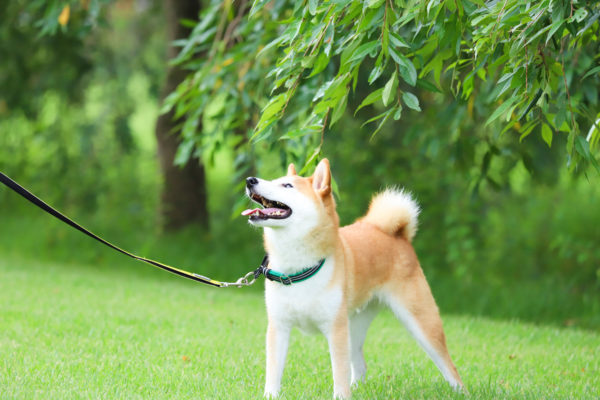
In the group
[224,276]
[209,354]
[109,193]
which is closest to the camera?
[209,354]

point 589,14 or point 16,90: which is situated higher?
point 16,90

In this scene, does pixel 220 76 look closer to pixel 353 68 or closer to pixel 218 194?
pixel 353 68

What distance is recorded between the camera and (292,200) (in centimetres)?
365

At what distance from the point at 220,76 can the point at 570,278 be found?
558 centimetres

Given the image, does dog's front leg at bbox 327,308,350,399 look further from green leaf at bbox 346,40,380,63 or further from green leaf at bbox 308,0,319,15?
Answer: green leaf at bbox 308,0,319,15

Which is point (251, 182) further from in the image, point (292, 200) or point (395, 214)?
point (395, 214)

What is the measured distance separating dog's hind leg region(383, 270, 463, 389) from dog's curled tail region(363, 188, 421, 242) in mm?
390

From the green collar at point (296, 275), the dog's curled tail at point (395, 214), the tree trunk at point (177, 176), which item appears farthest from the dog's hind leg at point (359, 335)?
the tree trunk at point (177, 176)

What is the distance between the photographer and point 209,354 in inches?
198

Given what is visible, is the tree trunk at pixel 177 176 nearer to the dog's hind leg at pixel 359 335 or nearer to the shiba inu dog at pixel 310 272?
the dog's hind leg at pixel 359 335

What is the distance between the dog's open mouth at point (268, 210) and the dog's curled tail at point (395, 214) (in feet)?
3.19

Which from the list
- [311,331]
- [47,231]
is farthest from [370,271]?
[47,231]

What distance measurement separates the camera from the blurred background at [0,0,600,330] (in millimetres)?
9070

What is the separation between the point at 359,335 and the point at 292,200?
4.05ft
